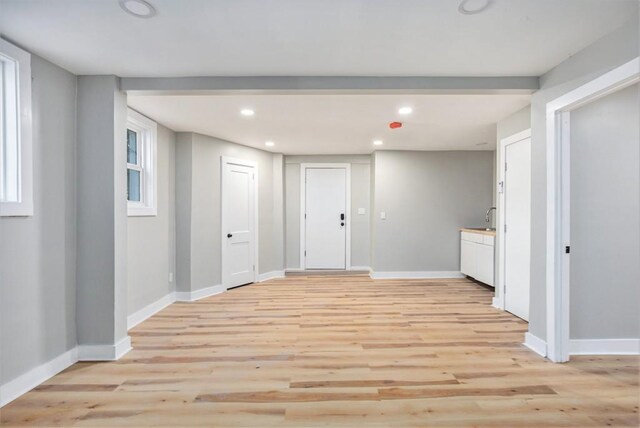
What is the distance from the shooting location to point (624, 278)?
8.98 ft

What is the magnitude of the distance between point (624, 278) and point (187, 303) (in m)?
4.56

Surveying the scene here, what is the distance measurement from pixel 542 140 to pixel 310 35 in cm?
209

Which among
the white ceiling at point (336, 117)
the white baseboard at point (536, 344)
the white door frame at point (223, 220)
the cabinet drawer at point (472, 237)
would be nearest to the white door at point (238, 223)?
the white door frame at point (223, 220)

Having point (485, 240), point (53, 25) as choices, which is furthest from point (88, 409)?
point (485, 240)

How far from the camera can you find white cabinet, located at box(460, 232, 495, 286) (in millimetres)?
4770

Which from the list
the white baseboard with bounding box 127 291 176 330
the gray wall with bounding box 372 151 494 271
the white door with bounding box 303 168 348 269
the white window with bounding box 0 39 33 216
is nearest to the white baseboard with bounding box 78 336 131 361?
the white baseboard with bounding box 127 291 176 330

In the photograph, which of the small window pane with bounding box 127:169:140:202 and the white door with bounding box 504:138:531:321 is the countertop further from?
the small window pane with bounding box 127:169:140:202

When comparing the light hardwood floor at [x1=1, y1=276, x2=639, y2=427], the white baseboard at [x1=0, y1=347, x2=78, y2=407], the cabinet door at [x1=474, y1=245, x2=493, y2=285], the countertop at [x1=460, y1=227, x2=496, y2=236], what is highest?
the countertop at [x1=460, y1=227, x2=496, y2=236]

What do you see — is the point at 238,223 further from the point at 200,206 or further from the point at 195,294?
the point at 195,294

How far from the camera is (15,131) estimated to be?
2.21 meters

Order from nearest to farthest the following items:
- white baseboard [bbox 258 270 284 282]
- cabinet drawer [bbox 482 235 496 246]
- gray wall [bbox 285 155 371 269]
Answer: cabinet drawer [bbox 482 235 496 246] → white baseboard [bbox 258 270 284 282] → gray wall [bbox 285 155 371 269]

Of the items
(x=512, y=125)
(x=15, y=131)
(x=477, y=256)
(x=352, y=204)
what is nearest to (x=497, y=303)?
(x=477, y=256)

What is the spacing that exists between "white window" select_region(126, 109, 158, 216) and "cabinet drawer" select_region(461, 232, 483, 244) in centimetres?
451

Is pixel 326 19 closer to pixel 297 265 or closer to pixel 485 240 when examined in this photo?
pixel 485 240
